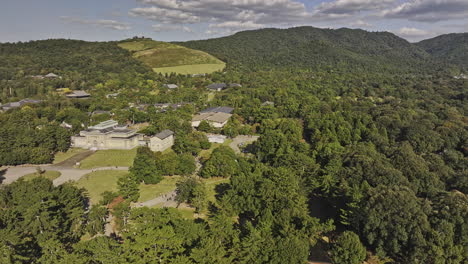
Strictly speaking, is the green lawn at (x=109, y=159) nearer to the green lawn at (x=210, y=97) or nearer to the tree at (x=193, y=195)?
the tree at (x=193, y=195)

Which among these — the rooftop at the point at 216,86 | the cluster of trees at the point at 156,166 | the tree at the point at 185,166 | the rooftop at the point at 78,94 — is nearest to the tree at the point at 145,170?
the cluster of trees at the point at 156,166

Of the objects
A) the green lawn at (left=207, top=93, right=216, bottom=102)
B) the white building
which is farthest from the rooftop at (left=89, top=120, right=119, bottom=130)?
the green lawn at (left=207, top=93, right=216, bottom=102)

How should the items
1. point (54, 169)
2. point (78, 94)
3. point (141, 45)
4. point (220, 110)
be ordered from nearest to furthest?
point (54, 169) → point (220, 110) → point (78, 94) → point (141, 45)

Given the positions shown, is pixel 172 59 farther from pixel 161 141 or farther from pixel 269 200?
pixel 269 200

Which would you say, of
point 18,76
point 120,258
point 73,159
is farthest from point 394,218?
point 18,76

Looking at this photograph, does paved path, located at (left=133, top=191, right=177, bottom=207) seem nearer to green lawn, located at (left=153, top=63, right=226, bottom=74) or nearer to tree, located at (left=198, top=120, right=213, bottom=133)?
tree, located at (left=198, top=120, right=213, bottom=133)

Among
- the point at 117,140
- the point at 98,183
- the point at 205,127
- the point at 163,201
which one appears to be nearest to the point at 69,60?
the point at 117,140
